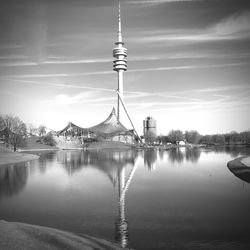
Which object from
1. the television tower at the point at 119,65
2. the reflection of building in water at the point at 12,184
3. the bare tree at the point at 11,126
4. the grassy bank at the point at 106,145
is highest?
the television tower at the point at 119,65

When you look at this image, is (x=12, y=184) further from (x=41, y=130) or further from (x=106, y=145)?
(x=41, y=130)

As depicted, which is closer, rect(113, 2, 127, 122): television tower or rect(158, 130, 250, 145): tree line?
rect(113, 2, 127, 122): television tower

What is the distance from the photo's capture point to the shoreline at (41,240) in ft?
27.2

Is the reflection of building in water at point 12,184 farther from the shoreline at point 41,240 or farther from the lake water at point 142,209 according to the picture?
the shoreline at point 41,240

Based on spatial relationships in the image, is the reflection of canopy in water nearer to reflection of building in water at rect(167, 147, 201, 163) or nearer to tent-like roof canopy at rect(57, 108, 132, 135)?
reflection of building in water at rect(167, 147, 201, 163)

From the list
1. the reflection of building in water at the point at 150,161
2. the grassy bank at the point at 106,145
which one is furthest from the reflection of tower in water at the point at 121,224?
the grassy bank at the point at 106,145

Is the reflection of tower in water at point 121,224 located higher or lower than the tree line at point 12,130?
lower

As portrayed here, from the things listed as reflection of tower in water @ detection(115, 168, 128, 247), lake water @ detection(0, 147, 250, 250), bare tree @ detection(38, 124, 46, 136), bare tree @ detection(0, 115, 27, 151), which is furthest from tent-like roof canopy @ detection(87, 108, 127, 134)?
reflection of tower in water @ detection(115, 168, 128, 247)

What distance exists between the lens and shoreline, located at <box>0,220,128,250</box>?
8289mm

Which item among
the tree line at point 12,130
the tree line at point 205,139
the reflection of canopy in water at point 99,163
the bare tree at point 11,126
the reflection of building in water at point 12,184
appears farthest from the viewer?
the tree line at point 205,139

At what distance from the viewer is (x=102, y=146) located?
96.8 metres

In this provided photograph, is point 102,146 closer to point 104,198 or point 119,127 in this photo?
point 119,127

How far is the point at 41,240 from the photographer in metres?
8.91

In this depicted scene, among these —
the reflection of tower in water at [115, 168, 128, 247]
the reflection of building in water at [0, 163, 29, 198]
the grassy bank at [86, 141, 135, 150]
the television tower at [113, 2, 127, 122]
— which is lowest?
the reflection of tower in water at [115, 168, 128, 247]
